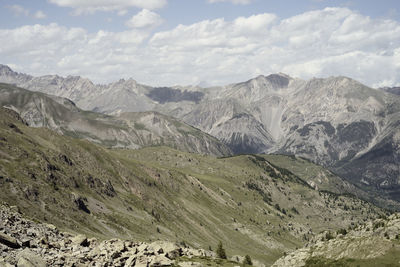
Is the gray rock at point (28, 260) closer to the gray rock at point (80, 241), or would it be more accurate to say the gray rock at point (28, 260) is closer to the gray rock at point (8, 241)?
the gray rock at point (8, 241)

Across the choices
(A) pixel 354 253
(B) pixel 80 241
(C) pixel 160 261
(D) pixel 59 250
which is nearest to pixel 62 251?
(D) pixel 59 250

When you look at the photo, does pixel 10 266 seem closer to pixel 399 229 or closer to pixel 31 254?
pixel 31 254

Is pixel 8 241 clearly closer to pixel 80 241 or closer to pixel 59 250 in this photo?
pixel 59 250

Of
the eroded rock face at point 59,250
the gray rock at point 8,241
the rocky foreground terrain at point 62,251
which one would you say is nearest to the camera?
the eroded rock face at point 59,250

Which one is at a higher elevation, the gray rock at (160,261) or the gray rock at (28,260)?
the gray rock at (28,260)

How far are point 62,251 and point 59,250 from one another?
127 cm

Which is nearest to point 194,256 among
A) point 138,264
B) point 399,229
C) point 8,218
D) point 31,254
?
point 138,264

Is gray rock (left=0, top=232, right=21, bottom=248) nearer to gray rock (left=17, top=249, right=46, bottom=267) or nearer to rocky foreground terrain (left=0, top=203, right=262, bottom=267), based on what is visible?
rocky foreground terrain (left=0, top=203, right=262, bottom=267)

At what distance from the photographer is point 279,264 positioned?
17412 centimetres

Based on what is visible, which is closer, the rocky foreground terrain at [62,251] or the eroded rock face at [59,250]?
the eroded rock face at [59,250]

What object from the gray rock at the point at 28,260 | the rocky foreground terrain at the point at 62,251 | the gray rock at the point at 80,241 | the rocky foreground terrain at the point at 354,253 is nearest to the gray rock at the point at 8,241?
the rocky foreground terrain at the point at 62,251

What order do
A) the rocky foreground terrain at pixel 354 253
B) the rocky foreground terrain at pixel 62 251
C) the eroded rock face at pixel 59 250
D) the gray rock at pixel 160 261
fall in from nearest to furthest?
the eroded rock face at pixel 59 250, the rocky foreground terrain at pixel 62 251, the gray rock at pixel 160 261, the rocky foreground terrain at pixel 354 253

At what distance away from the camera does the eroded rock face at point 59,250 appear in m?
70.2

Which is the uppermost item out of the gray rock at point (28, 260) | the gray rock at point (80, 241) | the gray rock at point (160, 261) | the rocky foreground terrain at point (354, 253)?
the gray rock at point (28, 260)
